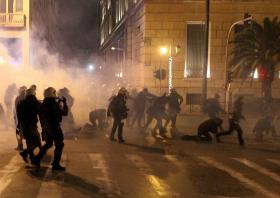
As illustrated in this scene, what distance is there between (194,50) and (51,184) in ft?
80.3

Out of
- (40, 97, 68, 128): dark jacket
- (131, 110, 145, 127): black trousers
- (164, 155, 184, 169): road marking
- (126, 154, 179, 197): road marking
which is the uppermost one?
(40, 97, 68, 128): dark jacket

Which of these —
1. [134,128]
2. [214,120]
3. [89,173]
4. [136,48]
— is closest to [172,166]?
[89,173]

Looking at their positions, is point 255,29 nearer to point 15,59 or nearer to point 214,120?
point 214,120

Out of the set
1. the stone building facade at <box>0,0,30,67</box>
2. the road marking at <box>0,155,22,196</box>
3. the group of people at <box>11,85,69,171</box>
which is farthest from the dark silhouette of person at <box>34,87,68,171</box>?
the stone building facade at <box>0,0,30,67</box>

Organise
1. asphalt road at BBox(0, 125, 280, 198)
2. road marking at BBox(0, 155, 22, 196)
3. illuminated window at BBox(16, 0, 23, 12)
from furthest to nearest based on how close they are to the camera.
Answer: illuminated window at BBox(16, 0, 23, 12) < road marking at BBox(0, 155, 22, 196) < asphalt road at BBox(0, 125, 280, 198)

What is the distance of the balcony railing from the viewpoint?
39.1 m

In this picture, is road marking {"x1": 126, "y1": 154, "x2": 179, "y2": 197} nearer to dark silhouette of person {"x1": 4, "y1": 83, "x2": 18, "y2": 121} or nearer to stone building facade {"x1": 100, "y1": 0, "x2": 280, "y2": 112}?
dark silhouette of person {"x1": 4, "y1": 83, "x2": 18, "y2": 121}

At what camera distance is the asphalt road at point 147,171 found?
841 centimetres

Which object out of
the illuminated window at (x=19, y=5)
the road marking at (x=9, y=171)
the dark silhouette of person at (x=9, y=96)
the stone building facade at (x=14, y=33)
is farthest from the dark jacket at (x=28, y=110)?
the illuminated window at (x=19, y=5)

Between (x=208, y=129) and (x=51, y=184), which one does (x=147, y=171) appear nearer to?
(x=51, y=184)

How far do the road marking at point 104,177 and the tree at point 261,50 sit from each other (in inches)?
701

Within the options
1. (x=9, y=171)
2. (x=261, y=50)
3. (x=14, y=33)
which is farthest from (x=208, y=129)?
(x=14, y=33)

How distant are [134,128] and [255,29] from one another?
11.3 metres

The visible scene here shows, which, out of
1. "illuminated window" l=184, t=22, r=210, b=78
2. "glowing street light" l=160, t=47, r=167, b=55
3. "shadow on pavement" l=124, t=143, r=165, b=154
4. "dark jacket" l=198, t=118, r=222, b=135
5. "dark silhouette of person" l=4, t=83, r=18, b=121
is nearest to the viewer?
"shadow on pavement" l=124, t=143, r=165, b=154
